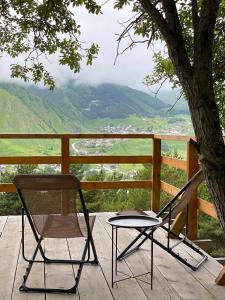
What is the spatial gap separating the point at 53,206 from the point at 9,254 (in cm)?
103

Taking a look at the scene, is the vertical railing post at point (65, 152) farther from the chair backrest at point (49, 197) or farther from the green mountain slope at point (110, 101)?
the green mountain slope at point (110, 101)

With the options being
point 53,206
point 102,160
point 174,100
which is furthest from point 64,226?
point 102,160

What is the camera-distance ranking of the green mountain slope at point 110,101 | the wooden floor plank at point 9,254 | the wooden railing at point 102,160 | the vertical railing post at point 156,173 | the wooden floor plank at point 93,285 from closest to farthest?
the wooden floor plank at point 93,285 < the wooden floor plank at point 9,254 < the wooden railing at point 102,160 < the vertical railing post at point 156,173 < the green mountain slope at point 110,101

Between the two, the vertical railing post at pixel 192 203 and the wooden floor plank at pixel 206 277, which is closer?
the wooden floor plank at pixel 206 277

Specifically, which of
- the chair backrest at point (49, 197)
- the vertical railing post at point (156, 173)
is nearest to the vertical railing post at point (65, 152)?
the vertical railing post at point (156, 173)

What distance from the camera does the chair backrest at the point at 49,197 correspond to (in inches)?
119

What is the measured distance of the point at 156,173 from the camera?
Answer: 5840mm

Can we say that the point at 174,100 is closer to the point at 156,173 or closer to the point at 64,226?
the point at 64,226

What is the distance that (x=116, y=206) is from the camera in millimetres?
13492

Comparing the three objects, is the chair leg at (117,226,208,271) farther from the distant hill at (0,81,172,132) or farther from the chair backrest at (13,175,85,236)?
the distant hill at (0,81,172,132)

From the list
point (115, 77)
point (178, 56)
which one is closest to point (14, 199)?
point (178, 56)

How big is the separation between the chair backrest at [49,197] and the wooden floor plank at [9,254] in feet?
1.44

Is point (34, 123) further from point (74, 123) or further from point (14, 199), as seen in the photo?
point (14, 199)

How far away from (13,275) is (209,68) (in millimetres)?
2134
